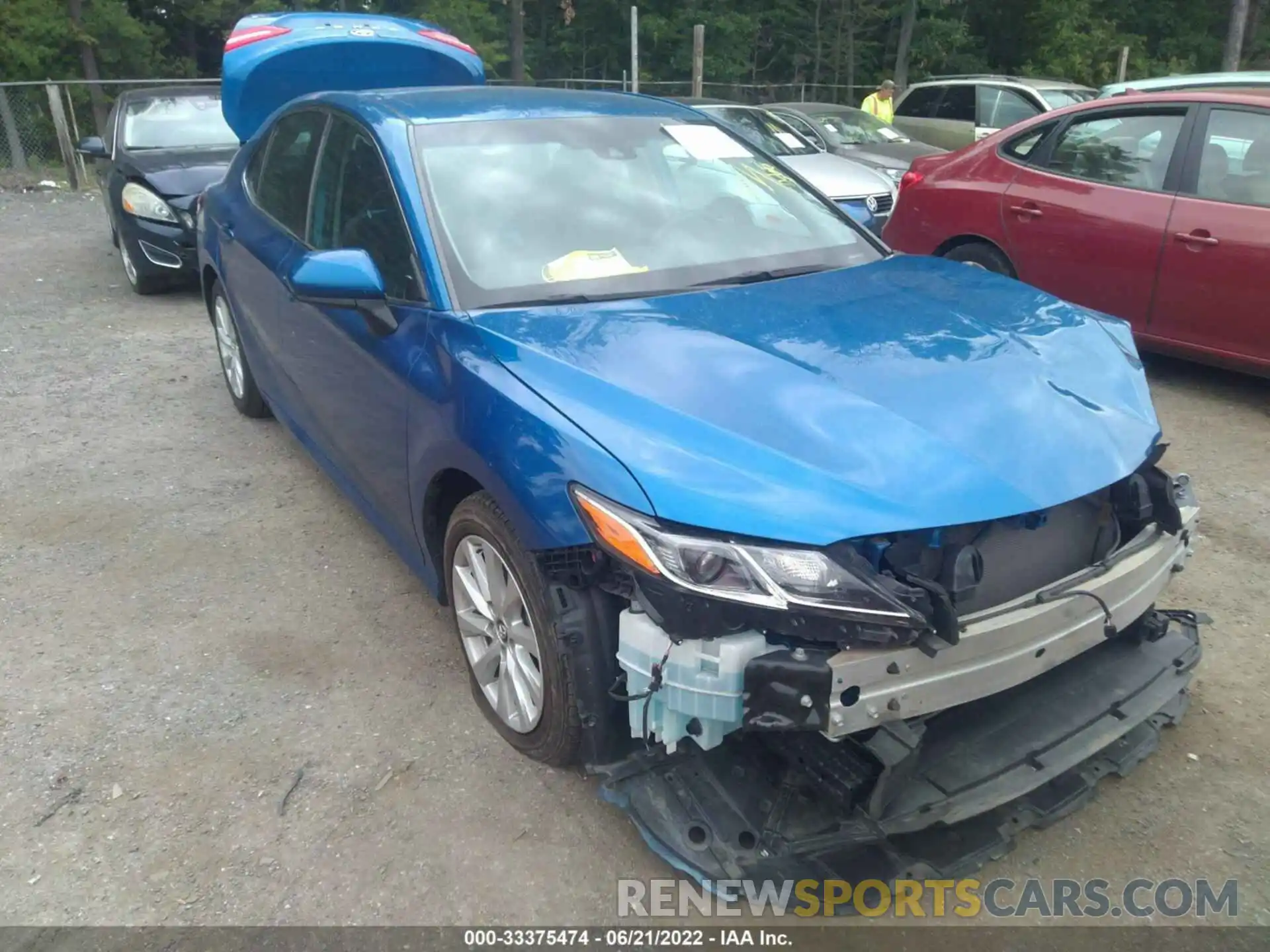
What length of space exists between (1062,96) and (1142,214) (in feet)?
29.0

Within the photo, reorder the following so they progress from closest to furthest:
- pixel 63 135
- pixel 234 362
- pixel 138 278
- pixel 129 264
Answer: pixel 234 362, pixel 138 278, pixel 129 264, pixel 63 135

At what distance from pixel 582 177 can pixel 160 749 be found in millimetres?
2205

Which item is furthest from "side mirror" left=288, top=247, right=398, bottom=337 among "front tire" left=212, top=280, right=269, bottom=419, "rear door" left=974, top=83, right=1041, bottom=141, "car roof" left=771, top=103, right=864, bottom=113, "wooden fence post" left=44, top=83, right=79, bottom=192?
"wooden fence post" left=44, top=83, right=79, bottom=192

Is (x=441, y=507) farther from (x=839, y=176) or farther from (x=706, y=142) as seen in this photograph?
(x=839, y=176)

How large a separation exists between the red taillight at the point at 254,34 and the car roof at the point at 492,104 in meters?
2.01

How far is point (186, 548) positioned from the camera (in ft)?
13.5

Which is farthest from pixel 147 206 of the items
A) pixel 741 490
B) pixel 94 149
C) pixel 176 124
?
pixel 741 490

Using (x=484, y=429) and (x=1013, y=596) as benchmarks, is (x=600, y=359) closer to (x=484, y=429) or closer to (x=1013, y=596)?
(x=484, y=429)

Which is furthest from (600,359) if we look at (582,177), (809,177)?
(809,177)

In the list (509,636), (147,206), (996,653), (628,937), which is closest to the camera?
(996,653)

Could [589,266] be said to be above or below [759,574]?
above

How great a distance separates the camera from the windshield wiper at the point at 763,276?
3.15 metres

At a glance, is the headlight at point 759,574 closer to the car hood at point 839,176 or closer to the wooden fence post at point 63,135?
the car hood at point 839,176

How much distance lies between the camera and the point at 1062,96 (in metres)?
13.1
